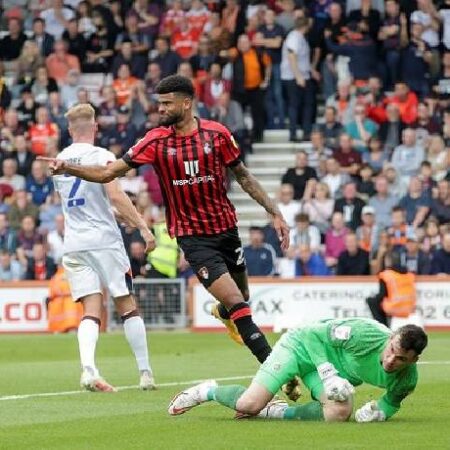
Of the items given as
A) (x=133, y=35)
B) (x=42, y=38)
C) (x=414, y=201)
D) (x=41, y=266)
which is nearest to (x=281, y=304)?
(x=414, y=201)

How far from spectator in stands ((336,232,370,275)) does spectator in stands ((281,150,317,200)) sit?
8.55ft

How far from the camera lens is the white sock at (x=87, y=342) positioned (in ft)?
44.3

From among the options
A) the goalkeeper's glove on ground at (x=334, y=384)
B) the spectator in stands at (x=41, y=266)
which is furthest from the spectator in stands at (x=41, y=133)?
the goalkeeper's glove on ground at (x=334, y=384)

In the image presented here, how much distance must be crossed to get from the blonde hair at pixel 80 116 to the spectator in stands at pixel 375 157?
589 inches

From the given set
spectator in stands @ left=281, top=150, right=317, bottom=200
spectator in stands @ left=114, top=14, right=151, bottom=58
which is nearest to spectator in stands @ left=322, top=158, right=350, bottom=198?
spectator in stands @ left=281, top=150, right=317, bottom=200

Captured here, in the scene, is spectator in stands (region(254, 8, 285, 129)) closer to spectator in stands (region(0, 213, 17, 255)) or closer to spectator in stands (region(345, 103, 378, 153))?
spectator in stands (region(345, 103, 378, 153))

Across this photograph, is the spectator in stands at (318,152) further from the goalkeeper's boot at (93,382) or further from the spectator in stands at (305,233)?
the goalkeeper's boot at (93,382)

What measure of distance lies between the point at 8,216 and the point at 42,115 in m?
2.65

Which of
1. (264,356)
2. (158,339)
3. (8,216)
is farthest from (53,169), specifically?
(8,216)

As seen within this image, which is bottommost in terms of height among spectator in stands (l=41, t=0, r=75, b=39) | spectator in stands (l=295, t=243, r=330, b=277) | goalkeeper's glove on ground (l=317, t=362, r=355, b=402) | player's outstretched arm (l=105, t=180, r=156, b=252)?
spectator in stands (l=295, t=243, r=330, b=277)

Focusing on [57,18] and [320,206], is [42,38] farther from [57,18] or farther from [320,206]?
[320,206]

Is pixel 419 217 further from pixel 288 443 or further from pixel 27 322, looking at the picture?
pixel 288 443

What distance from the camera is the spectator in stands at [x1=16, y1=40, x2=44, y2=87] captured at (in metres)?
32.4

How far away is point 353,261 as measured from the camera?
25688 mm
